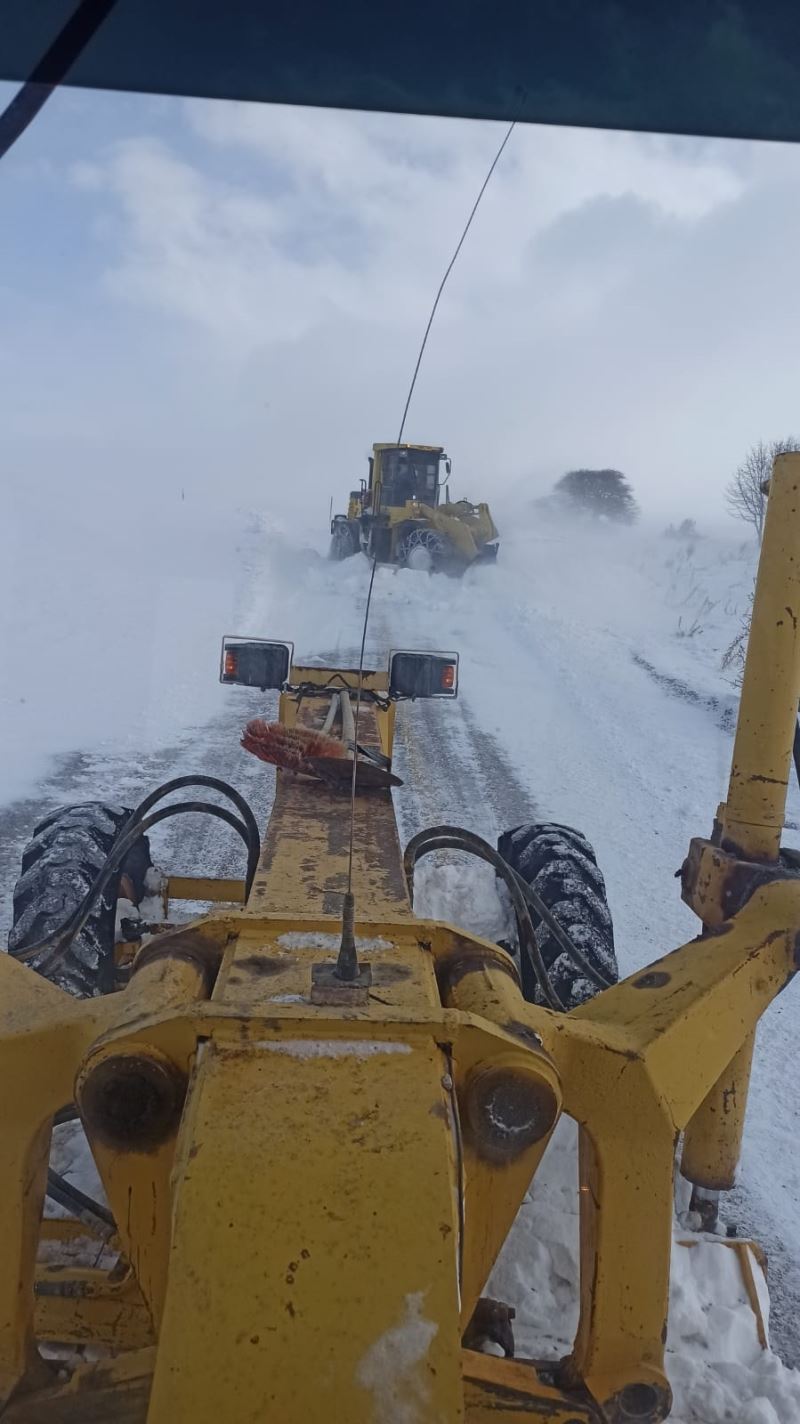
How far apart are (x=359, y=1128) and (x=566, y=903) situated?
9.64 ft

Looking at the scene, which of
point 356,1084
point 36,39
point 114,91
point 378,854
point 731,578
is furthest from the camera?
point 731,578

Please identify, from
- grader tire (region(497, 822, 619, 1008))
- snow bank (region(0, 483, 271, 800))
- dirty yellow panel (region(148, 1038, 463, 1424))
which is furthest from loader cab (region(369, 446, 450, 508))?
dirty yellow panel (region(148, 1038, 463, 1424))

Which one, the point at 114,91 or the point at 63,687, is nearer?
the point at 114,91

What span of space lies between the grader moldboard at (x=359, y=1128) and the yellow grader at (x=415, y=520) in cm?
1897

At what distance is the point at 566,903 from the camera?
4.22 meters

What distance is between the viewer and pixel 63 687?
1214cm

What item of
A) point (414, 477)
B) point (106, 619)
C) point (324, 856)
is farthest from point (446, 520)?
point (324, 856)

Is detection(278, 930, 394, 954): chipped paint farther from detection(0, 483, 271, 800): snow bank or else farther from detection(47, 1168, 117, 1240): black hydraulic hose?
detection(0, 483, 271, 800): snow bank

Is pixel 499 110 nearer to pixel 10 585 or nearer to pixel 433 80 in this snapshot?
pixel 433 80

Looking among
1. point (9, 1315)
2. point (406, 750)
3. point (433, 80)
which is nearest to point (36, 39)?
point (433, 80)

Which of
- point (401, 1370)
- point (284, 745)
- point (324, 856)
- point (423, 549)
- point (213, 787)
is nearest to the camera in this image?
point (401, 1370)

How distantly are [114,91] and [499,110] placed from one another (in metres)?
0.95

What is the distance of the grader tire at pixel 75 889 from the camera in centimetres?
373

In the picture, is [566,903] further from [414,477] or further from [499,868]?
[414,477]
